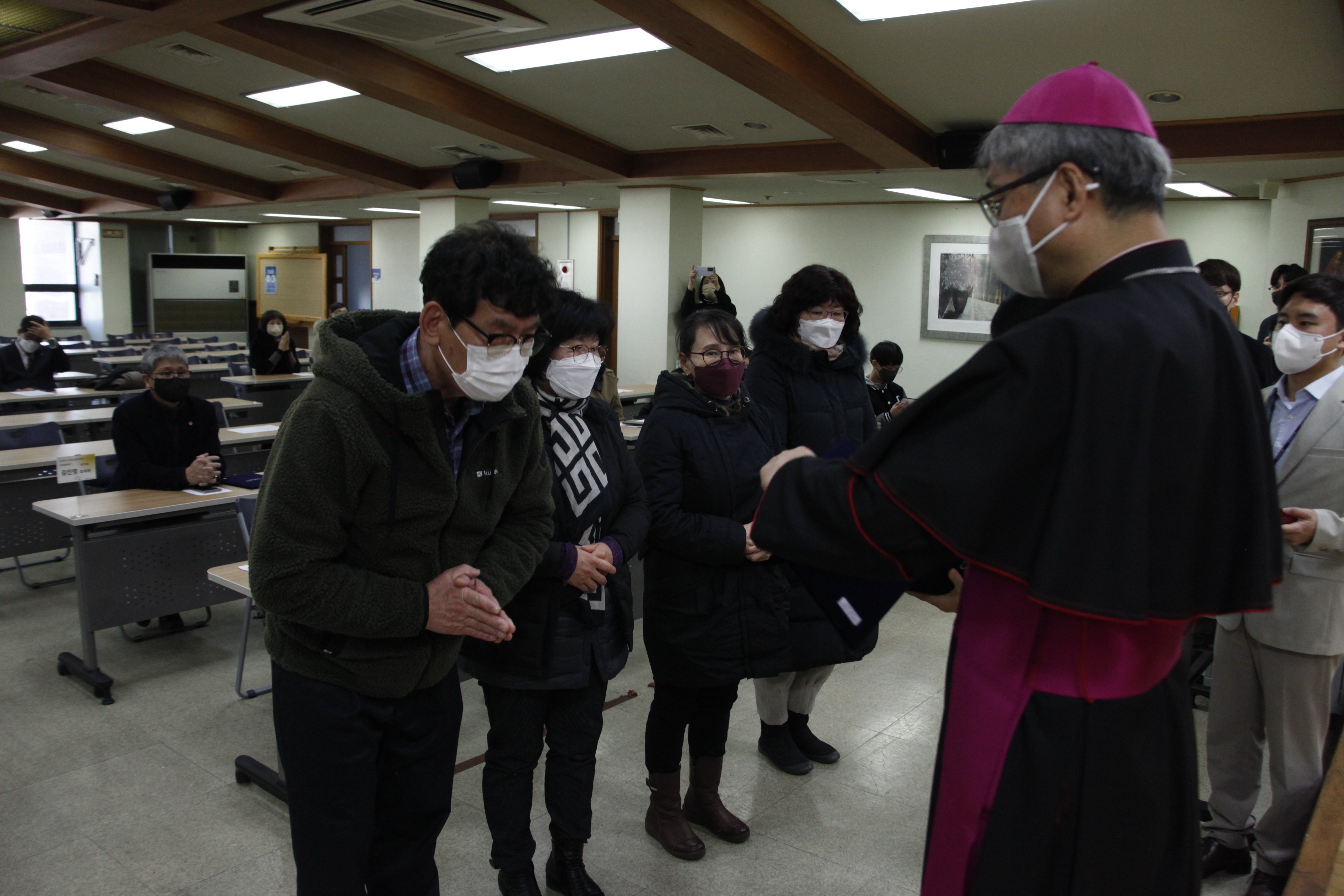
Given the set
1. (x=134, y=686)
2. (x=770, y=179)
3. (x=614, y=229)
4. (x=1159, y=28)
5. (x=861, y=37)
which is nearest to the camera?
(x=134, y=686)

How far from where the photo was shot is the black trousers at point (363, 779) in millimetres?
1684

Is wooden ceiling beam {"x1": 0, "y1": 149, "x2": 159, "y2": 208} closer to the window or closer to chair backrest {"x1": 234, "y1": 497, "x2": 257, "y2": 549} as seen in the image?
the window

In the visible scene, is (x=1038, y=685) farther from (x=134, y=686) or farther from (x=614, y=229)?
(x=614, y=229)

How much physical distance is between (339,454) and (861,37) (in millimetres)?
4690

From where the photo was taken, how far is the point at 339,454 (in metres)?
1.58

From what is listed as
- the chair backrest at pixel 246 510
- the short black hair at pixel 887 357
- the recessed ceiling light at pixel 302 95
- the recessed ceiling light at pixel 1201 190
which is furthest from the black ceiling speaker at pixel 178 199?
the recessed ceiling light at pixel 1201 190

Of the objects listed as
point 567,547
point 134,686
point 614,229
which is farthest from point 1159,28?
point 614,229

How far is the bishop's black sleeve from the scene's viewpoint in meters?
1.02

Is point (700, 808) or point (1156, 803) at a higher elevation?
point (1156, 803)

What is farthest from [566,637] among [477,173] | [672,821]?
[477,173]

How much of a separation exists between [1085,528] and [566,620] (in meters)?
1.53

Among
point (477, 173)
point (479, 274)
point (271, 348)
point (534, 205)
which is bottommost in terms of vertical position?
point (271, 348)

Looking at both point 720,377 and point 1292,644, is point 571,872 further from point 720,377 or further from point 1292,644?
point 1292,644

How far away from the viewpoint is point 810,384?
3.05m
